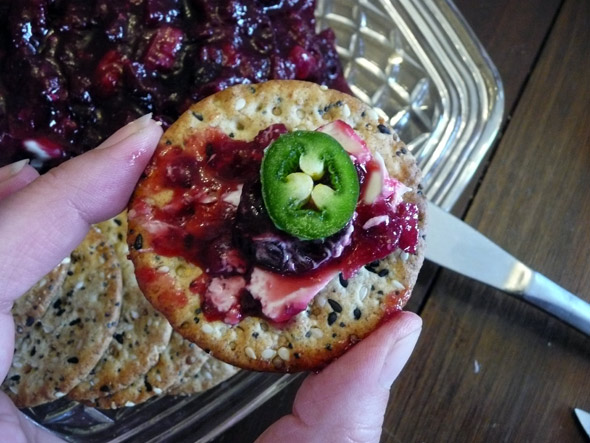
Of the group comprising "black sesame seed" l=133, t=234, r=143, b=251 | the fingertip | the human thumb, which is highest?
the fingertip

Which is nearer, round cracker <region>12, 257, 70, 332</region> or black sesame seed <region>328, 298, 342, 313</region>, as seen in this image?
black sesame seed <region>328, 298, 342, 313</region>

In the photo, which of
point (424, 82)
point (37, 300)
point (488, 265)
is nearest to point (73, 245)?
point (37, 300)

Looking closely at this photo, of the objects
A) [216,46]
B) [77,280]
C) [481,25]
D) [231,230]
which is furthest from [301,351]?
[481,25]

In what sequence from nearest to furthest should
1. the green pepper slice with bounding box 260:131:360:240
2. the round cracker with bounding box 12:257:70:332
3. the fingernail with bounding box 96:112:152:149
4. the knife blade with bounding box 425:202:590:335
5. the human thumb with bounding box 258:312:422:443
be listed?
the green pepper slice with bounding box 260:131:360:240
the human thumb with bounding box 258:312:422:443
the fingernail with bounding box 96:112:152:149
the round cracker with bounding box 12:257:70:332
the knife blade with bounding box 425:202:590:335

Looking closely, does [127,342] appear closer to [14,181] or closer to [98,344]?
[98,344]

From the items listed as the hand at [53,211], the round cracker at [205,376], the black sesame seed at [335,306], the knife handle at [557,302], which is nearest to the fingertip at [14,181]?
the hand at [53,211]

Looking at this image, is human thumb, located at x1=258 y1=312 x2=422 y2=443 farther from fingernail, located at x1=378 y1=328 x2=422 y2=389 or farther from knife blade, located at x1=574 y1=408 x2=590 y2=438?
knife blade, located at x1=574 y1=408 x2=590 y2=438

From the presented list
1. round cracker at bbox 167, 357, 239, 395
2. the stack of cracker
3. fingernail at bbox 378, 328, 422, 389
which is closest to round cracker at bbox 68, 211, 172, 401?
the stack of cracker
